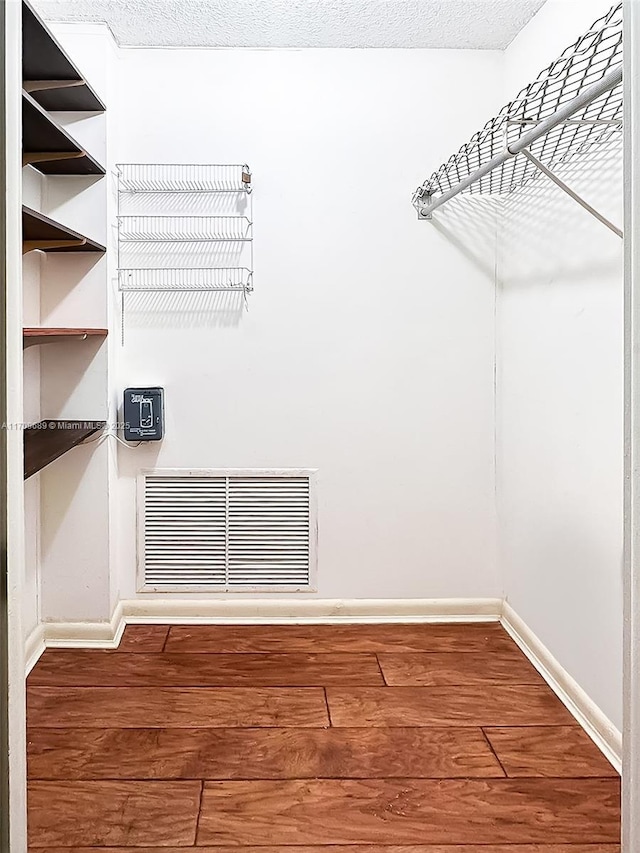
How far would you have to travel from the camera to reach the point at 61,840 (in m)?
1.83

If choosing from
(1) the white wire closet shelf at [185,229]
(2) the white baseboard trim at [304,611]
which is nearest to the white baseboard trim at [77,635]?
(2) the white baseboard trim at [304,611]

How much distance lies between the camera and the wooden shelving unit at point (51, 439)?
230 centimetres

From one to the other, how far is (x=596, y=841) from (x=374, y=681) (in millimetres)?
976

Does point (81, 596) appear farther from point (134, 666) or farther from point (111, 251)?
point (111, 251)

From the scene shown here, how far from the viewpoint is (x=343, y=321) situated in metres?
3.20

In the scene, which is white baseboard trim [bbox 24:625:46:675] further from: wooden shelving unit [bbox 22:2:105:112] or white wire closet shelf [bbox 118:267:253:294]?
wooden shelving unit [bbox 22:2:105:112]

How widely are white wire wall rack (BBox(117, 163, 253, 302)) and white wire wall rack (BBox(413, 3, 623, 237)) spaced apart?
73 cm

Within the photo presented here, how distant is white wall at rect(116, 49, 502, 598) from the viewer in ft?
10.2

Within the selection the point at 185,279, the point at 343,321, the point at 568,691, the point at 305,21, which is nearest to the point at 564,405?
the point at 568,691

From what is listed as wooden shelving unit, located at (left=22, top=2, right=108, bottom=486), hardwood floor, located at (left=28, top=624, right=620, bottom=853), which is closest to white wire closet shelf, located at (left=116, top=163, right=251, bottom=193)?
wooden shelving unit, located at (left=22, top=2, right=108, bottom=486)

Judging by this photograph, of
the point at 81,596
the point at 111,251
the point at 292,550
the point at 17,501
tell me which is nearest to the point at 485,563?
the point at 292,550

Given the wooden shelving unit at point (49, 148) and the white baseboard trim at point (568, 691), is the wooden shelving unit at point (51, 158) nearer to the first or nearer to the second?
the wooden shelving unit at point (49, 148)

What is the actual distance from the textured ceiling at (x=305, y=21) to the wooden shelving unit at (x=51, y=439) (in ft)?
4.70

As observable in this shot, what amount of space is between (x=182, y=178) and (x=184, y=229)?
0.64 ft
